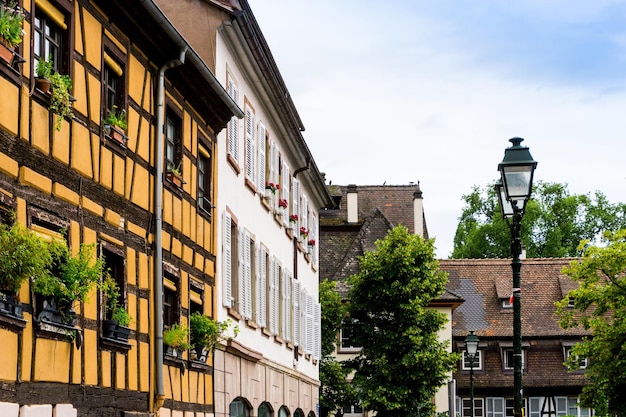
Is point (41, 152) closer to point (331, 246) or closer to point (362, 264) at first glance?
point (362, 264)

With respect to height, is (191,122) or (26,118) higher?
(191,122)

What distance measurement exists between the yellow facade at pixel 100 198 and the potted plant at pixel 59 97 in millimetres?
70

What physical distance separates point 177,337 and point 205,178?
4.11 meters

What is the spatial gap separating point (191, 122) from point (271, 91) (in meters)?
6.95

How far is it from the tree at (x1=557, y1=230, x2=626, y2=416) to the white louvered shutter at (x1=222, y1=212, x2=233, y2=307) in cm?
2465

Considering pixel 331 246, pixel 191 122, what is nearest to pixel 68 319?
pixel 191 122

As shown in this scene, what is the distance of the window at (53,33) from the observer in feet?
44.0

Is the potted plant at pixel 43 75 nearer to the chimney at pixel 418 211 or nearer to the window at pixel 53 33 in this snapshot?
the window at pixel 53 33

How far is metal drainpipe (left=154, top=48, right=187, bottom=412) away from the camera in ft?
58.3

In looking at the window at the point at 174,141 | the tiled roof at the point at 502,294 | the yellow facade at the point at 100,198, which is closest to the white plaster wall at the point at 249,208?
the yellow facade at the point at 100,198

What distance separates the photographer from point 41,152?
519 inches

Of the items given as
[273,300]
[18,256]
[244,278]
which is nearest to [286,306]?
[273,300]

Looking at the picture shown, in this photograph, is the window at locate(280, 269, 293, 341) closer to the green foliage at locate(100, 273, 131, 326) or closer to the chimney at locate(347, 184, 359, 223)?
the green foliage at locate(100, 273, 131, 326)

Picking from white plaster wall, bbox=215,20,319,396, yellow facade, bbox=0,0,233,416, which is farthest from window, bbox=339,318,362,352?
yellow facade, bbox=0,0,233,416
